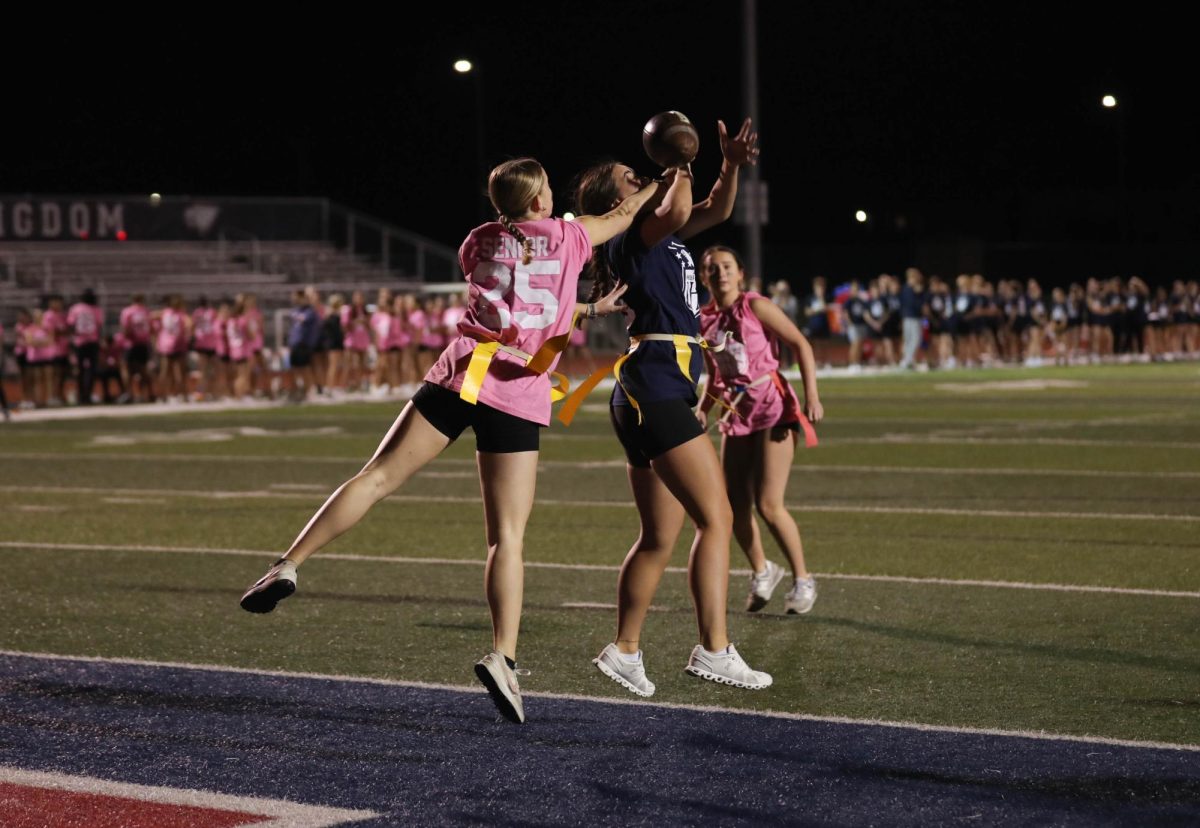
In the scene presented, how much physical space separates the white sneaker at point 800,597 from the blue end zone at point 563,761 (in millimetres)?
1933

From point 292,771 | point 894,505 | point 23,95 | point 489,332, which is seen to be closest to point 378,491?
point 489,332

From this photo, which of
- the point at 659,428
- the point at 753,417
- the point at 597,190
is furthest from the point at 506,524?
the point at 753,417

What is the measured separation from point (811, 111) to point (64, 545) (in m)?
53.0

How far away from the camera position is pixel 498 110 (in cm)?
5744

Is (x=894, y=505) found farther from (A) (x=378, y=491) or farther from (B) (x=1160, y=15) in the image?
(B) (x=1160, y=15)

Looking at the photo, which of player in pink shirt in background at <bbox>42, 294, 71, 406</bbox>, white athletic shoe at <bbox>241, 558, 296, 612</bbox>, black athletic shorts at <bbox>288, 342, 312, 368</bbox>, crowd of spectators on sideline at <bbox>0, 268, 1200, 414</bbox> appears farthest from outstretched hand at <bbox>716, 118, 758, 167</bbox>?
player in pink shirt in background at <bbox>42, 294, 71, 406</bbox>

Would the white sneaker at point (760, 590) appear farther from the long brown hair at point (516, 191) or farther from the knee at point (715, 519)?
the long brown hair at point (516, 191)

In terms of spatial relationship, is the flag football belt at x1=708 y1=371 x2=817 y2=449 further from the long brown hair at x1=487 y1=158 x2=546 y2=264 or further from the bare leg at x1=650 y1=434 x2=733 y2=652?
the long brown hair at x1=487 y1=158 x2=546 y2=264

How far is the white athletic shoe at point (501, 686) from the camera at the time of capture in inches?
200

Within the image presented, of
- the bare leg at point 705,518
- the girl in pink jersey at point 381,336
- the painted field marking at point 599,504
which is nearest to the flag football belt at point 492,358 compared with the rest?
the bare leg at point 705,518

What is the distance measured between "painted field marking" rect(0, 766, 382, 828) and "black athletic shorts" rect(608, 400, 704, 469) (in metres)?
1.63

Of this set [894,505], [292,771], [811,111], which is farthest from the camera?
[811,111]

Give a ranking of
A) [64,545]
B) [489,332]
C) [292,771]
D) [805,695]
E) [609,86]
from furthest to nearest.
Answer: [609,86] < [64,545] < [805,695] < [489,332] < [292,771]

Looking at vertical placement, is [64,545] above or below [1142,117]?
below
